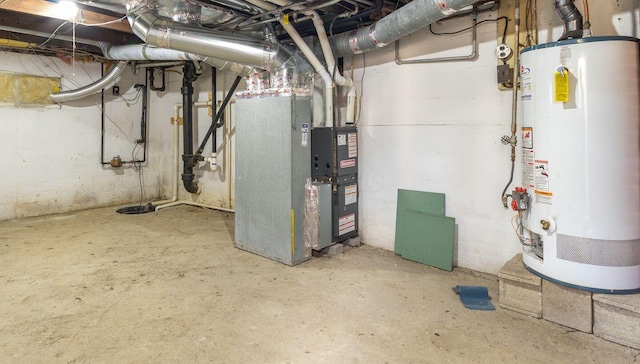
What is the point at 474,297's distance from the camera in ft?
7.73

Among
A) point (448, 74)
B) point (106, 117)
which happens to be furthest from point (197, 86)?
point (448, 74)

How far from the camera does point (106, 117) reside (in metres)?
5.09

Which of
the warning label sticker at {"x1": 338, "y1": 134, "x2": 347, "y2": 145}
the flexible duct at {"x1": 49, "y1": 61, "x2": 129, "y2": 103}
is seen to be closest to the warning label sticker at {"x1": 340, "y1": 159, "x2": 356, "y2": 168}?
the warning label sticker at {"x1": 338, "y1": 134, "x2": 347, "y2": 145}

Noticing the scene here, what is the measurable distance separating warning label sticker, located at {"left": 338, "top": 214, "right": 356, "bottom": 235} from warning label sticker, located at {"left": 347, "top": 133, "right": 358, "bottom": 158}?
56 cm

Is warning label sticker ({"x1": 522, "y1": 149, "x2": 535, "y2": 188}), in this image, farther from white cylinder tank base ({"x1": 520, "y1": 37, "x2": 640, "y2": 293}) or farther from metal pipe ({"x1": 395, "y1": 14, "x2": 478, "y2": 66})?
metal pipe ({"x1": 395, "y1": 14, "x2": 478, "y2": 66})

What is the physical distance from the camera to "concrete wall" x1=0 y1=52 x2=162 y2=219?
437 cm

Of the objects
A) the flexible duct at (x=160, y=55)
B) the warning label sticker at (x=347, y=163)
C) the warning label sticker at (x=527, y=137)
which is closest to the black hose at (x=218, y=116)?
the flexible duct at (x=160, y=55)

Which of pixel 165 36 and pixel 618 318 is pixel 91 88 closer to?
pixel 165 36

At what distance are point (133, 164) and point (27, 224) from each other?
5.12 ft

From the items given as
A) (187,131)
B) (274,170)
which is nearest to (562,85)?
(274,170)

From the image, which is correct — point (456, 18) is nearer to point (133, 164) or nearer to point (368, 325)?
point (368, 325)

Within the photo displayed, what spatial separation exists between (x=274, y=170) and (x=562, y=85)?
200 cm

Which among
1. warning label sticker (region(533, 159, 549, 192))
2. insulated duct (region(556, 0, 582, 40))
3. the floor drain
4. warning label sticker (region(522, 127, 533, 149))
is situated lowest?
the floor drain

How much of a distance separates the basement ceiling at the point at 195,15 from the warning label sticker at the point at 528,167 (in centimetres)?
157
